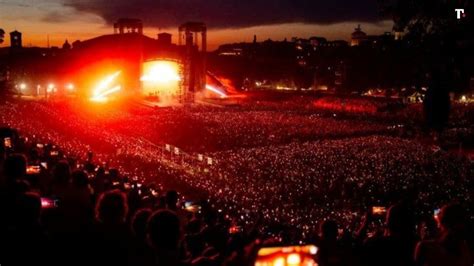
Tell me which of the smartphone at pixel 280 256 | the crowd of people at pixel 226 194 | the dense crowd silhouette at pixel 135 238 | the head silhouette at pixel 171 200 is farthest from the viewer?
the head silhouette at pixel 171 200

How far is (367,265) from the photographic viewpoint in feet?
13.3

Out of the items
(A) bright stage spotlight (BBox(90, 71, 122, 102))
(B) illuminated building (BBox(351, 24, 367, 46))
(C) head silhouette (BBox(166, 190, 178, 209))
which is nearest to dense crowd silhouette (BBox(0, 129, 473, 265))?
(C) head silhouette (BBox(166, 190, 178, 209))

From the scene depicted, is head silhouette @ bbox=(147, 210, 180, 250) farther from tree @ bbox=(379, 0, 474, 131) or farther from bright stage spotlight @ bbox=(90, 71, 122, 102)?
bright stage spotlight @ bbox=(90, 71, 122, 102)

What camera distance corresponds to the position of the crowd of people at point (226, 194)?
3.72 meters

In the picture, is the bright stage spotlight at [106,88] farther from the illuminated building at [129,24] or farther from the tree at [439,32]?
the tree at [439,32]

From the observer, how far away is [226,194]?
1188cm

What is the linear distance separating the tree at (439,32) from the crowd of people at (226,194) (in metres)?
2.26

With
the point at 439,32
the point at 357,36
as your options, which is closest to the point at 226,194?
the point at 439,32

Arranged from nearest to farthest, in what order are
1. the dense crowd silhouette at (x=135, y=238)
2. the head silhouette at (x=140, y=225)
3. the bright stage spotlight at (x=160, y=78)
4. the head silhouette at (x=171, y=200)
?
1. the dense crowd silhouette at (x=135, y=238)
2. the head silhouette at (x=140, y=225)
3. the head silhouette at (x=171, y=200)
4. the bright stage spotlight at (x=160, y=78)

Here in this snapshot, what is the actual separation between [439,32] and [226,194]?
16.2 ft

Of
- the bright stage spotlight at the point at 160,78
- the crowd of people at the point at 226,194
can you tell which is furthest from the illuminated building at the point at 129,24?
the crowd of people at the point at 226,194

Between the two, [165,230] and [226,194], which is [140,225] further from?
[226,194]

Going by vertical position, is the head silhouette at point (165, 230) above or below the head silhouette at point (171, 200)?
above

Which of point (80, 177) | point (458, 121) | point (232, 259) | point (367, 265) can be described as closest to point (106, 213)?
point (232, 259)
